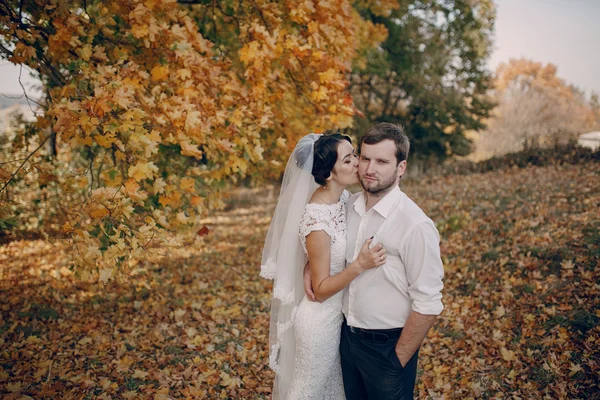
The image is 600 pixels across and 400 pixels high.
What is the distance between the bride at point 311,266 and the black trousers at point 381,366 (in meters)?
0.26

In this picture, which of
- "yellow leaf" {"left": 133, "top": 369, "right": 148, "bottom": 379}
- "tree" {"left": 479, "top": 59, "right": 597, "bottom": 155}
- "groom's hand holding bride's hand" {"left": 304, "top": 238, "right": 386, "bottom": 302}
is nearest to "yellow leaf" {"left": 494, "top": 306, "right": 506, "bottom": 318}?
"groom's hand holding bride's hand" {"left": 304, "top": 238, "right": 386, "bottom": 302}

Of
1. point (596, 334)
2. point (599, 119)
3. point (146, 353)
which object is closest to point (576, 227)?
point (596, 334)

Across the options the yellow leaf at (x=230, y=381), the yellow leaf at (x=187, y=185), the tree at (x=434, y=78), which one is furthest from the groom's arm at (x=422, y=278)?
the tree at (x=434, y=78)

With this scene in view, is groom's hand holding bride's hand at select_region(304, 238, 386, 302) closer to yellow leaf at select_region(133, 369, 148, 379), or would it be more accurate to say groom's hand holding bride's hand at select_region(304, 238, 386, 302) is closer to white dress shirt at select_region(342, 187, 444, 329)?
white dress shirt at select_region(342, 187, 444, 329)

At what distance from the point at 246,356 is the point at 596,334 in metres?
3.99

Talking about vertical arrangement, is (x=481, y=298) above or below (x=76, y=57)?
below

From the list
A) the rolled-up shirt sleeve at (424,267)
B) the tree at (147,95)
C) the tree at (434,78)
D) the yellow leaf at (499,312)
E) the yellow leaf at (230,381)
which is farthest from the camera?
the tree at (434,78)

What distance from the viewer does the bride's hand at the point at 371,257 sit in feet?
7.71

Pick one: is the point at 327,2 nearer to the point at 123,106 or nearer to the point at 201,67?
the point at 201,67

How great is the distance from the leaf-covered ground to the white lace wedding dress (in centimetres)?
157

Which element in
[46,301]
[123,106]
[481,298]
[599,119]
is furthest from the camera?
[599,119]

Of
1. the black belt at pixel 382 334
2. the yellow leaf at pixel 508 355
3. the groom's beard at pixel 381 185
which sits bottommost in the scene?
the yellow leaf at pixel 508 355

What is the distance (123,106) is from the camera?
122 inches

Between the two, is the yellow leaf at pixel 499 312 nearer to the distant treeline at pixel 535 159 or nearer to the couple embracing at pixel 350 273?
the couple embracing at pixel 350 273
